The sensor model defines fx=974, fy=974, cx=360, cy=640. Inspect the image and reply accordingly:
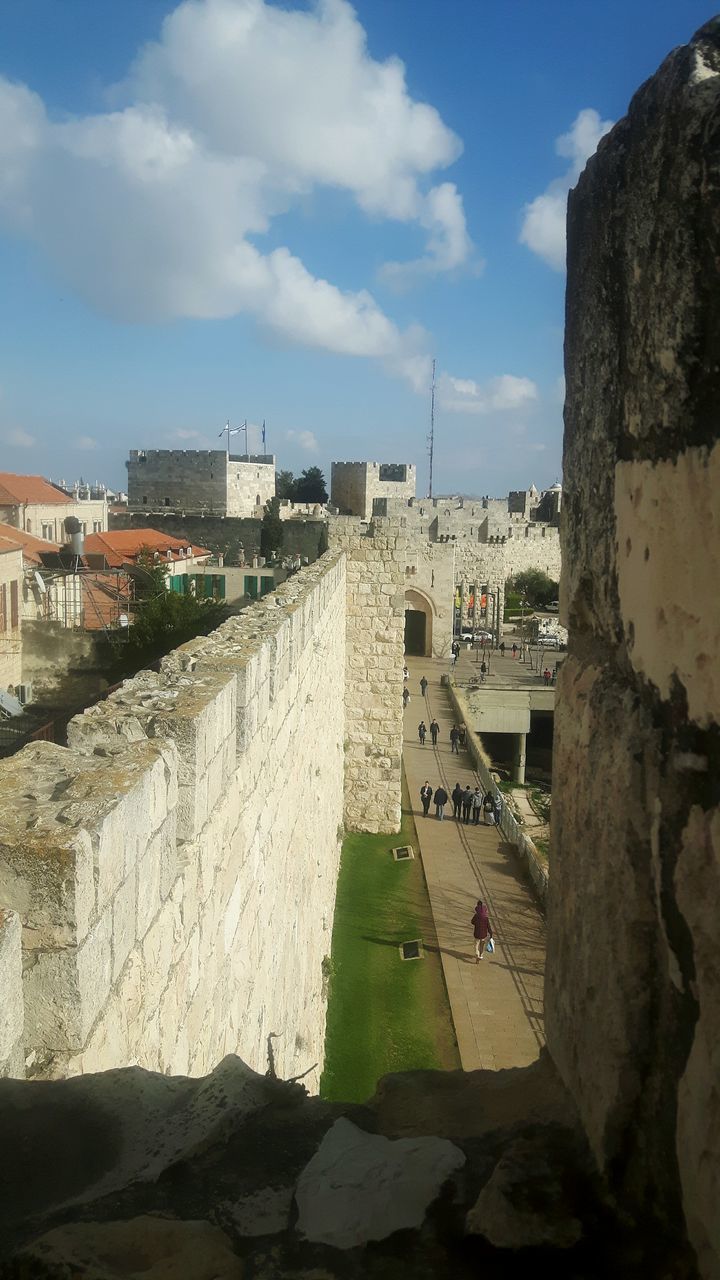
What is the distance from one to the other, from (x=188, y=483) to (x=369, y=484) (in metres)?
8.50

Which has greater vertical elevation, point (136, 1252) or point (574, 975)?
point (574, 975)

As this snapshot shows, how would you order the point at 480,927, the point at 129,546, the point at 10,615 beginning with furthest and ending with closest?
the point at 129,546 → the point at 10,615 → the point at 480,927

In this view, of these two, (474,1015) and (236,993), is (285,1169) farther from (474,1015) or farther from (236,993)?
(474,1015)

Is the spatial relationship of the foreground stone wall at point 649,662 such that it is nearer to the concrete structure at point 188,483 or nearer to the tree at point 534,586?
the tree at point 534,586

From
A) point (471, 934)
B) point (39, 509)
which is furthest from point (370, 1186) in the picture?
point (39, 509)

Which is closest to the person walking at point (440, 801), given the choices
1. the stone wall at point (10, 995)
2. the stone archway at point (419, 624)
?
the stone archway at point (419, 624)

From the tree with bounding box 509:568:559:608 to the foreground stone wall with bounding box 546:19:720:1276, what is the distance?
122ft

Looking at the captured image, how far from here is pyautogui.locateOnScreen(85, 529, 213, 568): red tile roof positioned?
23.2m

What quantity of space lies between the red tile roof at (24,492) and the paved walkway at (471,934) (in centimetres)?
1569

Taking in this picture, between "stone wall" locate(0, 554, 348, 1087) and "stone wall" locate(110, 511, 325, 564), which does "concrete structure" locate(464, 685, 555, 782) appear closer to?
"stone wall" locate(110, 511, 325, 564)

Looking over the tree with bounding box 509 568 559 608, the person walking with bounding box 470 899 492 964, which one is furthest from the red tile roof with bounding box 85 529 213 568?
the tree with bounding box 509 568 559 608

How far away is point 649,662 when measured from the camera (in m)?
1.38

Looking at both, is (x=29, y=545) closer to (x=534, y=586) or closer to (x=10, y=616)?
(x=10, y=616)

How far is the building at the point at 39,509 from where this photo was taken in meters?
28.2
